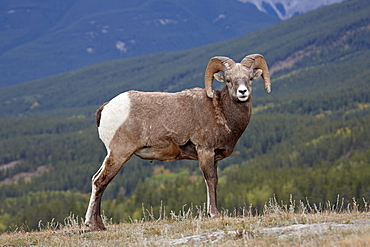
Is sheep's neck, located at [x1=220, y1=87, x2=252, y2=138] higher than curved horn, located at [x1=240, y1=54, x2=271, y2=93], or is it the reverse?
curved horn, located at [x1=240, y1=54, x2=271, y2=93]

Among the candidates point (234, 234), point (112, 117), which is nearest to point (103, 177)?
point (112, 117)

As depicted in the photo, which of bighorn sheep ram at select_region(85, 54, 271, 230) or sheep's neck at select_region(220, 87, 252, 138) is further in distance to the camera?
sheep's neck at select_region(220, 87, 252, 138)

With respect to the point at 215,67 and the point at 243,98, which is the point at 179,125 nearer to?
the point at 243,98

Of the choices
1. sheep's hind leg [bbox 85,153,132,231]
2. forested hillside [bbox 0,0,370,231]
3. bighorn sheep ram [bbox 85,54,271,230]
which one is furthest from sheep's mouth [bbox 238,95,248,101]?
forested hillside [bbox 0,0,370,231]

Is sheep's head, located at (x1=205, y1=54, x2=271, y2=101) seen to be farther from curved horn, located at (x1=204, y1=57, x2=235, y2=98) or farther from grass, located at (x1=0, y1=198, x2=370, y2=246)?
grass, located at (x1=0, y1=198, x2=370, y2=246)

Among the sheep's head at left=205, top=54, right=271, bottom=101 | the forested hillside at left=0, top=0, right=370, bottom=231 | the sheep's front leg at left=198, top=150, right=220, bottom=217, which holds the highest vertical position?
the sheep's head at left=205, top=54, right=271, bottom=101

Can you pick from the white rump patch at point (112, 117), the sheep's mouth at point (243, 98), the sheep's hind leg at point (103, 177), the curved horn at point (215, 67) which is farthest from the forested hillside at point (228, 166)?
the sheep's mouth at point (243, 98)

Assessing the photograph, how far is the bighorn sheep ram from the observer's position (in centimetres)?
1264

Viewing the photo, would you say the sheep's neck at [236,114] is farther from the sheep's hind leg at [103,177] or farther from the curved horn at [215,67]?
the sheep's hind leg at [103,177]

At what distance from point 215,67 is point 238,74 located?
3.35ft

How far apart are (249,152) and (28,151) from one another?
193 feet

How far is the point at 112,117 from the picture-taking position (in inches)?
508

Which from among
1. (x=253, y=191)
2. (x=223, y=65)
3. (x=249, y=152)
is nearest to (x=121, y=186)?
(x=249, y=152)

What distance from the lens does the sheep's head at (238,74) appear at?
12641 millimetres
